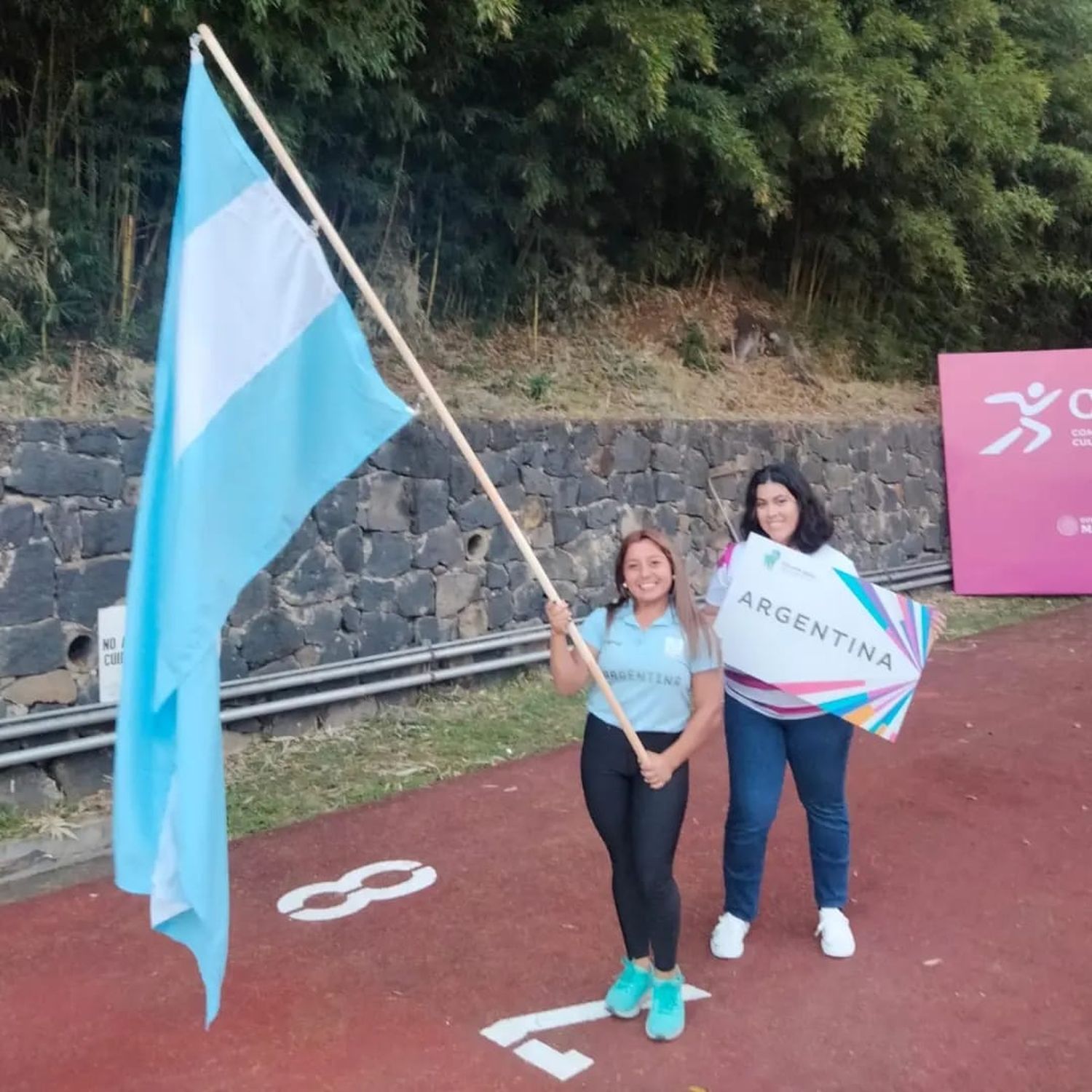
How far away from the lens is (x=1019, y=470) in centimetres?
1099

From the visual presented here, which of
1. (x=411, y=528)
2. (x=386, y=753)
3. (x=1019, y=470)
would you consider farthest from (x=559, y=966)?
(x=1019, y=470)

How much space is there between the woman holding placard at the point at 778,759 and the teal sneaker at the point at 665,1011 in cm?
53

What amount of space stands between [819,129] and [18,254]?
19.7 ft

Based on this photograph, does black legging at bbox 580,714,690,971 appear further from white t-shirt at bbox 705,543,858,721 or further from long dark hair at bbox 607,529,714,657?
white t-shirt at bbox 705,543,858,721

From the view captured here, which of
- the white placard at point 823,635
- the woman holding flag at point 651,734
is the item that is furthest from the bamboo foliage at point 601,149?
the woman holding flag at point 651,734

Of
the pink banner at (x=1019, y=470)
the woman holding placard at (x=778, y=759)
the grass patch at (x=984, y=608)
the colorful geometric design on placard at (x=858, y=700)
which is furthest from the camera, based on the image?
the pink banner at (x=1019, y=470)

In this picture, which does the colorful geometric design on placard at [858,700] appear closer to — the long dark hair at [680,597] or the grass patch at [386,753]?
the long dark hair at [680,597]

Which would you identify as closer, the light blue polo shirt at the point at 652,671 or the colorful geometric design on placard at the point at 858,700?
the light blue polo shirt at the point at 652,671

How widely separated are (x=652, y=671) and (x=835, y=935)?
1.27 meters

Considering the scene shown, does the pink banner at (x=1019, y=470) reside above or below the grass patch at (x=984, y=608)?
above

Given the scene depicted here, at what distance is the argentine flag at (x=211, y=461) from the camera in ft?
9.11

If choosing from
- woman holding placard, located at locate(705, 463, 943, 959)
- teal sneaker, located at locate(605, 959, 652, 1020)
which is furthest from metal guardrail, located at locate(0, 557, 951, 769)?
woman holding placard, located at locate(705, 463, 943, 959)

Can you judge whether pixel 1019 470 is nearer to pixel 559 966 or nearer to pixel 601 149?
pixel 601 149

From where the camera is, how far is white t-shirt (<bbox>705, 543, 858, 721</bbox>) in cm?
376
